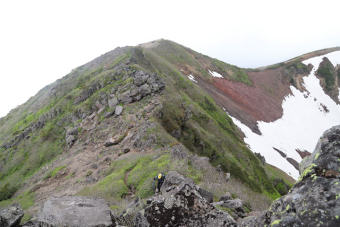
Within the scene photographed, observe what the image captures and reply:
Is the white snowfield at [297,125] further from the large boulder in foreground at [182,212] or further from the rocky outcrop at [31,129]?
the large boulder in foreground at [182,212]

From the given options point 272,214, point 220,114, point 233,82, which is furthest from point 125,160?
point 233,82

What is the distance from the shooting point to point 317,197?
5293 mm

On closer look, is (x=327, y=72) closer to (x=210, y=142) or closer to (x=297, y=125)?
(x=297, y=125)

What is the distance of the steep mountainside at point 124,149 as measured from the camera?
16781 millimetres

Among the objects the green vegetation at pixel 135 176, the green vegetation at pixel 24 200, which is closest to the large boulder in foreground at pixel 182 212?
the green vegetation at pixel 135 176

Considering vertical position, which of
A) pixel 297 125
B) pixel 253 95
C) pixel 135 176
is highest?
pixel 135 176

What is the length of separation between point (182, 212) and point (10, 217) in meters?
6.34

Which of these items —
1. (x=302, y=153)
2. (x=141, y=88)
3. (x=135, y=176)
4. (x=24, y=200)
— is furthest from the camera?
(x=302, y=153)

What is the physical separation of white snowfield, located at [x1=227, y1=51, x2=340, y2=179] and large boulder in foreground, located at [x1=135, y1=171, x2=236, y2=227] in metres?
37.6

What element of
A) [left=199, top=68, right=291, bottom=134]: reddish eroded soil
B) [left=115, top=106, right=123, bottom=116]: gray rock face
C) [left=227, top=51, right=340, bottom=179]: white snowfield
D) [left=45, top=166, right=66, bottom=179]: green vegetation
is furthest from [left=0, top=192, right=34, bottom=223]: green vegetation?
[left=199, top=68, right=291, bottom=134]: reddish eroded soil

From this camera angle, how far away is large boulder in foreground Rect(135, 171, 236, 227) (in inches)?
292

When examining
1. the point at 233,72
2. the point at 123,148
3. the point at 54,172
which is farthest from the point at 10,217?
the point at 233,72

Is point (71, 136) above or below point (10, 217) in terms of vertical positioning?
above

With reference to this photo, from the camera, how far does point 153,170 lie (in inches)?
661
